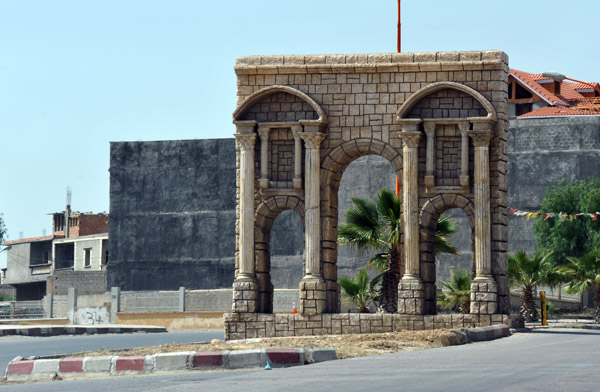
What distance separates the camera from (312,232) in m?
29.5

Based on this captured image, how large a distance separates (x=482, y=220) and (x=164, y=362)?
1276 cm

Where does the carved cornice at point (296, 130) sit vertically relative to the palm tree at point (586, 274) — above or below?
above

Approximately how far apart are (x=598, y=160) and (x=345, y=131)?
88.7 feet

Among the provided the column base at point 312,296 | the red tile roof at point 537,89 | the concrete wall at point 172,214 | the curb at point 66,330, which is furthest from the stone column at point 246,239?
the red tile roof at point 537,89

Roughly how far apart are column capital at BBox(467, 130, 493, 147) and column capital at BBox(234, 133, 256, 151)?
5440mm

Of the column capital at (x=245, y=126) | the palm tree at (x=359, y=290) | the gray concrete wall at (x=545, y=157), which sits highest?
the gray concrete wall at (x=545, y=157)

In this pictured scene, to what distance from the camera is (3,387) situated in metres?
16.6

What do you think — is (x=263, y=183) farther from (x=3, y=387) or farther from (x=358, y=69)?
(x=3, y=387)

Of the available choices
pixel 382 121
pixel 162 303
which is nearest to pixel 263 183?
pixel 382 121

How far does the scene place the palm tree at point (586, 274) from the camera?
118 feet

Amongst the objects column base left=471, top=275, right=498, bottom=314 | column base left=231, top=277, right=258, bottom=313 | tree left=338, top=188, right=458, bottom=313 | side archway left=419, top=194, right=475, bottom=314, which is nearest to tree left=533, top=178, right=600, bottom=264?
tree left=338, top=188, right=458, bottom=313

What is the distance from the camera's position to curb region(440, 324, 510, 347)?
22641mm

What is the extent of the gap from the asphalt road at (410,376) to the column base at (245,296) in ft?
33.8

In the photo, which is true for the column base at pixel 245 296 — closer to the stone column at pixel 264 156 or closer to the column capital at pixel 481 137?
the stone column at pixel 264 156
